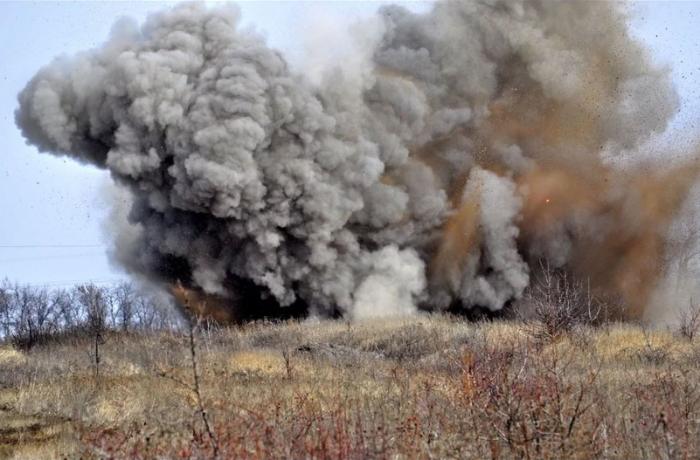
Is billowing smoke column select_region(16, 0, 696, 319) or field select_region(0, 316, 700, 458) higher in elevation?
billowing smoke column select_region(16, 0, 696, 319)

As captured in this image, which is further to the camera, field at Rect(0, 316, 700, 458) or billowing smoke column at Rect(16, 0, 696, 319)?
billowing smoke column at Rect(16, 0, 696, 319)

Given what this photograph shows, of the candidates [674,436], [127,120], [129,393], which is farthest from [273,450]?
[127,120]

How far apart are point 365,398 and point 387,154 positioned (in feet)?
83.6

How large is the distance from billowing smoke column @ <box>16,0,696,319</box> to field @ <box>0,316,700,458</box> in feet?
26.7

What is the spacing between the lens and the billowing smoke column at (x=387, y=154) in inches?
1334

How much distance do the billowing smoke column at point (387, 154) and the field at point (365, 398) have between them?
8146 millimetres

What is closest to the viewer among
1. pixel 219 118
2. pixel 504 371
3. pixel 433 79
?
pixel 504 371

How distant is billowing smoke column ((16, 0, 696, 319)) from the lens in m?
33.9

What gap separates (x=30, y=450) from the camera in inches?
417

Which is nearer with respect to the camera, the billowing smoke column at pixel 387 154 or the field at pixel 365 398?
the field at pixel 365 398

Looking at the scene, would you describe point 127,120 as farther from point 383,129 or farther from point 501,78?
point 501,78

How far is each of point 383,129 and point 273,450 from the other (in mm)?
29846

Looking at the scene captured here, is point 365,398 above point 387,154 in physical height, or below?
below

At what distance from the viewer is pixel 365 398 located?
40.3 ft
